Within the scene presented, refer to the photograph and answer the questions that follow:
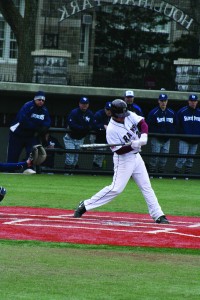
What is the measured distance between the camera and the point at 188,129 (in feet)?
73.7

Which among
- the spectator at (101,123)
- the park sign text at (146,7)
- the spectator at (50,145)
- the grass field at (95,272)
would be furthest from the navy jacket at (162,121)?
the grass field at (95,272)

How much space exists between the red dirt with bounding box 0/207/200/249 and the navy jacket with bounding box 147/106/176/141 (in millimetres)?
7359

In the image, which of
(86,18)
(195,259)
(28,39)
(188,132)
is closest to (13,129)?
(188,132)

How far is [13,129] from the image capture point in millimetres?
21578

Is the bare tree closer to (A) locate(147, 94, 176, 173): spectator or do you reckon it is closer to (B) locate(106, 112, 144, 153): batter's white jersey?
(A) locate(147, 94, 176, 173): spectator

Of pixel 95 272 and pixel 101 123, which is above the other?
pixel 101 123

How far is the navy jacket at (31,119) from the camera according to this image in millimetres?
21281

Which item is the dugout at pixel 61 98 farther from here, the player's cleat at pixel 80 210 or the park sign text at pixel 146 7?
the player's cleat at pixel 80 210

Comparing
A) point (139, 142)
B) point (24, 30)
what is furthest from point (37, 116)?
point (139, 142)

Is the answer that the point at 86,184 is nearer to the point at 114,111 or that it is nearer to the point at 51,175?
the point at 51,175

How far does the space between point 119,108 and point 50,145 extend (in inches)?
344

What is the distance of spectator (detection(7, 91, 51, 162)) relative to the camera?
69.8 feet

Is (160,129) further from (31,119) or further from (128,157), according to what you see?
(128,157)

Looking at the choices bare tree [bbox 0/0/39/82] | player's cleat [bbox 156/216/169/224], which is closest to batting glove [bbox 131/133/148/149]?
player's cleat [bbox 156/216/169/224]
